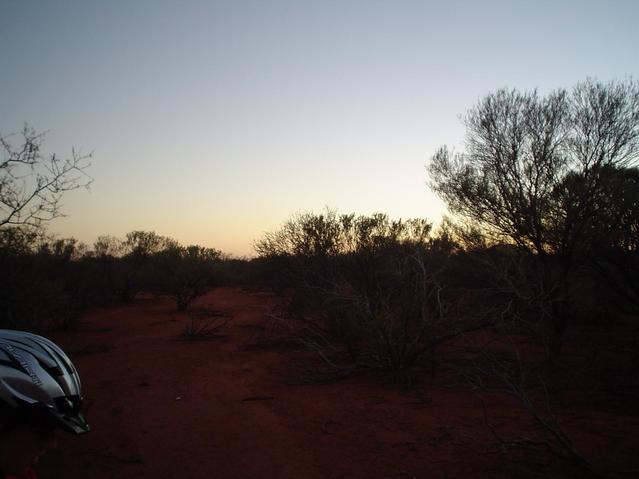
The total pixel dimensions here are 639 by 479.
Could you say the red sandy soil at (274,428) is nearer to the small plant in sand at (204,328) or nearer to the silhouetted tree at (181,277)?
the small plant in sand at (204,328)

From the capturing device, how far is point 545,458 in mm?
4039

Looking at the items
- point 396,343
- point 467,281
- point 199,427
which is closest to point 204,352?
point 199,427

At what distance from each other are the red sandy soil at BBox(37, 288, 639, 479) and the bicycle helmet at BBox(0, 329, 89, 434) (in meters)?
2.83

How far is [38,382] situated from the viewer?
1.72 m

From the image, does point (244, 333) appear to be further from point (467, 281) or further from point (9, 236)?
point (467, 281)

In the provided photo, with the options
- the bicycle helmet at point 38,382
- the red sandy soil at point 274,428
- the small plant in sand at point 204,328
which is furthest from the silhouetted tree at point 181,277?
the bicycle helmet at point 38,382

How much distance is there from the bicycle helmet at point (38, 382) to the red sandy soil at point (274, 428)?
2833 millimetres

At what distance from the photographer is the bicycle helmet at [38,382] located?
163 centimetres

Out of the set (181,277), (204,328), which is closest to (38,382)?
(204,328)

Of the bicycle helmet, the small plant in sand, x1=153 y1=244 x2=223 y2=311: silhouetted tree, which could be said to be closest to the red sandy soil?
the small plant in sand

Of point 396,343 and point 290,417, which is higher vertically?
point 396,343

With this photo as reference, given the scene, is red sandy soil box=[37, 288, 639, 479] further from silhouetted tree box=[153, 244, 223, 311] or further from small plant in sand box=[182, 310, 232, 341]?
silhouetted tree box=[153, 244, 223, 311]

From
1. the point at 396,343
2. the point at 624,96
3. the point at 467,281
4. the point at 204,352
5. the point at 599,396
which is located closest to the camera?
the point at 599,396

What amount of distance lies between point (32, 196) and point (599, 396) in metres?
11.2
